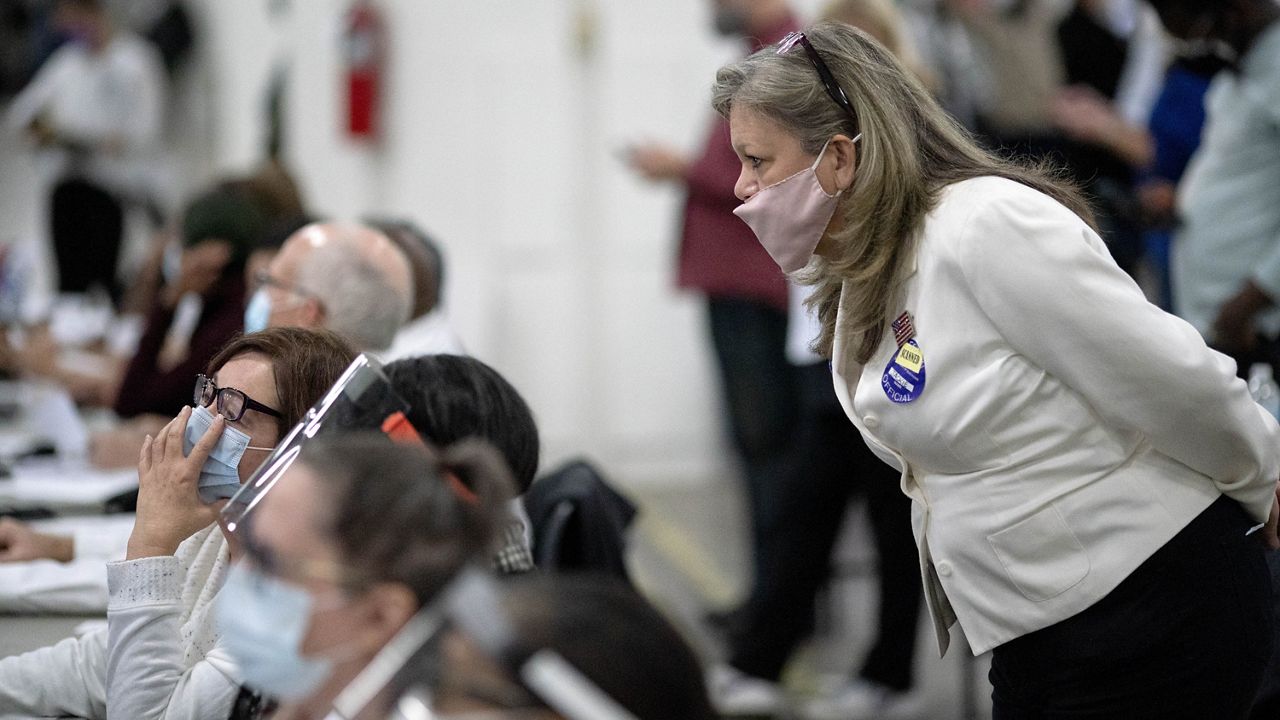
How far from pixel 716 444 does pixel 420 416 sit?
5190mm

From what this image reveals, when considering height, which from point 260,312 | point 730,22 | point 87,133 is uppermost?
point 730,22

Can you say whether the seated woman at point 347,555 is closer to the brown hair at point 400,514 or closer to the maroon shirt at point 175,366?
the brown hair at point 400,514

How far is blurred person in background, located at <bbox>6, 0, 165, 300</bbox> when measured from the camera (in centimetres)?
826

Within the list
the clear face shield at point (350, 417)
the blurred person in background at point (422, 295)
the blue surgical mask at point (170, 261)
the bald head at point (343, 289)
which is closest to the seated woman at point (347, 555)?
the clear face shield at point (350, 417)

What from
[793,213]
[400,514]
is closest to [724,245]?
[793,213]

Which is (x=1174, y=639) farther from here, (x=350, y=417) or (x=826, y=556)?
(x=826, y=556)

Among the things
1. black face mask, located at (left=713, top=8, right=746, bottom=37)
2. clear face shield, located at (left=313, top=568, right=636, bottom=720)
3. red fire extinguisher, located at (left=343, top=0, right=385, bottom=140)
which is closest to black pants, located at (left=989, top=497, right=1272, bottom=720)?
clear face shield, located at (left=313, top=568, right=636, bottom=720)

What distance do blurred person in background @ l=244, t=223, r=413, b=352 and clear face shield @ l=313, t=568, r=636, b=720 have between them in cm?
181

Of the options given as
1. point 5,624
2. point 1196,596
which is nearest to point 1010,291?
point 1196,596

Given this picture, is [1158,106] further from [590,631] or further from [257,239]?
[590,631]

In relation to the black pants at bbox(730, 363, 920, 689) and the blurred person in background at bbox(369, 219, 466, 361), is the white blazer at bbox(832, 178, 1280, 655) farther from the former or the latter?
the black pants at bbox(730, 363, 920, 689)

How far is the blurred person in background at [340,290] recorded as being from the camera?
10.6 ft

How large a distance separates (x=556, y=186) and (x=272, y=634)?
17.3 ft

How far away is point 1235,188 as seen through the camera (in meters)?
3.71
